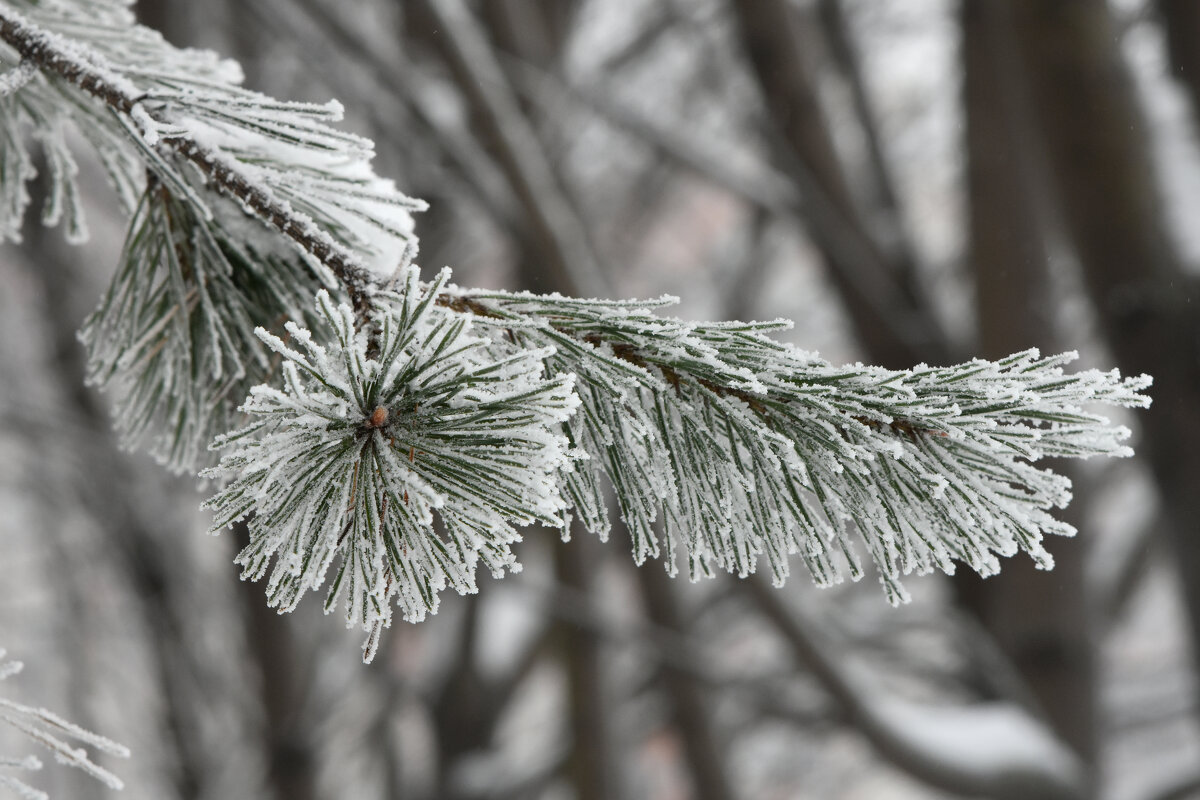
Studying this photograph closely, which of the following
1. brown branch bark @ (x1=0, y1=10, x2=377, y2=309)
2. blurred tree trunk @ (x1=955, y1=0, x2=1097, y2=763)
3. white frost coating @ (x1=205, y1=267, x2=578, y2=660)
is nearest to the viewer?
white frost coating @ (x1=205, y1=267, x2=578, y2=660)

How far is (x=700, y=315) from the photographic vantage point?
18.5ft

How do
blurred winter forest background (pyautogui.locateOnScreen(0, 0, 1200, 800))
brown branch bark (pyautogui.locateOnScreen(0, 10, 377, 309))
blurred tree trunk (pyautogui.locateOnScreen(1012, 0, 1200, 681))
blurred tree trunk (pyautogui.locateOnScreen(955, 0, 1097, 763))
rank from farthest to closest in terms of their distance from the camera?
blurred tree trunk (pyautogui.locateOnScreen(955, 0, 1097, 763))
blurred winter forest background (pyautogui.locateOnScreen(0, 0, 1200, 800))
blurred tree trunk (pyautogui.locateOnScreen(1012, 0, 1200, 681))
brown branch bark (pyautogui.locateOnScreen(0, 10, 377, 309))

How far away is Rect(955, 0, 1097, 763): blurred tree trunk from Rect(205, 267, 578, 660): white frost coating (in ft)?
7.34

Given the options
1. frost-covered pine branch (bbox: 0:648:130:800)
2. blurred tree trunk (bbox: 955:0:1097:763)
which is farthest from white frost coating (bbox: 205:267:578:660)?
blurred tree trunk (bbox: 955:0:1097:763)

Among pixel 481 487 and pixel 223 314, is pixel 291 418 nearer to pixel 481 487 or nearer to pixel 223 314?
pixel 481 487

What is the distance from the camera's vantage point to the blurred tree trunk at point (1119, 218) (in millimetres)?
1696

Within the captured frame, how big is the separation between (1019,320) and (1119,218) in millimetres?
739

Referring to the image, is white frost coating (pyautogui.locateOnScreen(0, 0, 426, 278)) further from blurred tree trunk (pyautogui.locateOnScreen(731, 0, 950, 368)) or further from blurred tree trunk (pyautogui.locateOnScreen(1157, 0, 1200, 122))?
blurred tree trunk (pyautogui.locateOnScreen(731, 0, 950, 368))

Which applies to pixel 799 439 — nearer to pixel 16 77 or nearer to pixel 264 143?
pixel 264 143

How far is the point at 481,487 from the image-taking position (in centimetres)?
46

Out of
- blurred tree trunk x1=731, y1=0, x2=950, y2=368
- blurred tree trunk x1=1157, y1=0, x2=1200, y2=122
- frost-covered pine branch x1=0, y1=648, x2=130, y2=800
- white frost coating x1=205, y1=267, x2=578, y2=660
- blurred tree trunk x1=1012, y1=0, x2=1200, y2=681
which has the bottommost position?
frost-covered pine branch x1=0, y1=648, x2=130, y2=800

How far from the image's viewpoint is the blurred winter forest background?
1817 mm

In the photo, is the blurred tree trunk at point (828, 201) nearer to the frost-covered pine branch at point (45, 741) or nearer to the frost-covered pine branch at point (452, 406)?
the frost-covered pine branch at point (452, 406)

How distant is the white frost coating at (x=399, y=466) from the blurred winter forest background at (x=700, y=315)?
5.33ft
